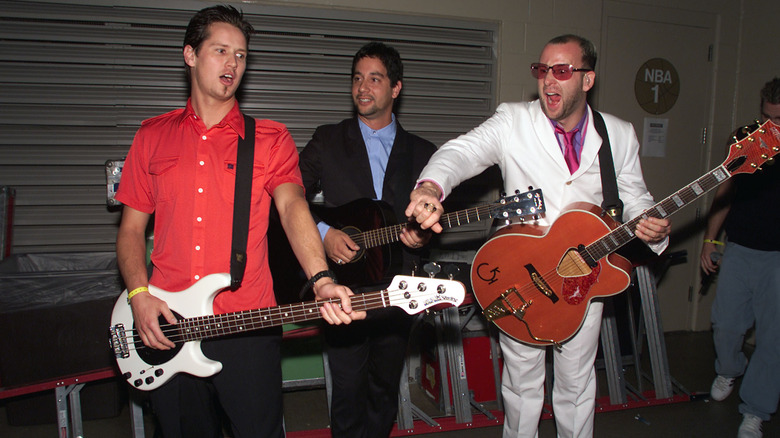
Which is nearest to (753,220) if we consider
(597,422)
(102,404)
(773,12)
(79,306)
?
(597,422)

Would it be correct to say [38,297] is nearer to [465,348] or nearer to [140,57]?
[140,57]

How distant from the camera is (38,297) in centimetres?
369

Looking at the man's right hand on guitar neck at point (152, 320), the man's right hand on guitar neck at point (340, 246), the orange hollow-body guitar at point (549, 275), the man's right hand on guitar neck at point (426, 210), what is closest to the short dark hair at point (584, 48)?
the orange hollow-body guitar at point (549, 275)

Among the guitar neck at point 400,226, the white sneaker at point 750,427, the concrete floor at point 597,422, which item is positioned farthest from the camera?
the concrete floor at point 597,422

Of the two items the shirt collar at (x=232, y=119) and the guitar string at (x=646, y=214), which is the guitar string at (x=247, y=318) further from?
the guitar string at (x=646, y=214)

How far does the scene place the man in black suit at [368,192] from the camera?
307 centimetres

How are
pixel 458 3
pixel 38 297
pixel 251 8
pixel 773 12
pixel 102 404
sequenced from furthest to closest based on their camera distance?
pixel 773 12, pixel 458 3, pixel 251 8, pixel 102 404, pixel 38 297

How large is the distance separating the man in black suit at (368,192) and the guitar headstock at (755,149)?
1662mm

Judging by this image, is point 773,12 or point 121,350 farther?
point 773,12

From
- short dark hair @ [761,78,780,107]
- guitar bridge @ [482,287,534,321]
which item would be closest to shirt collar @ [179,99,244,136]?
guitar bridge @ [482,287,534,321]

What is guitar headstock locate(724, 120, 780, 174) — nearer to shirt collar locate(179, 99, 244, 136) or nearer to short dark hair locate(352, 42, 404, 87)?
short dark hair locate(352, 42, 404, 87)

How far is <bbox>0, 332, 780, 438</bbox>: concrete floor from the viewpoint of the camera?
12.5 ft

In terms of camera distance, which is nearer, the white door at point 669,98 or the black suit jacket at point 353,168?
the black suit jacket at point 353,168

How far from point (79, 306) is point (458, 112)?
11.3ft
